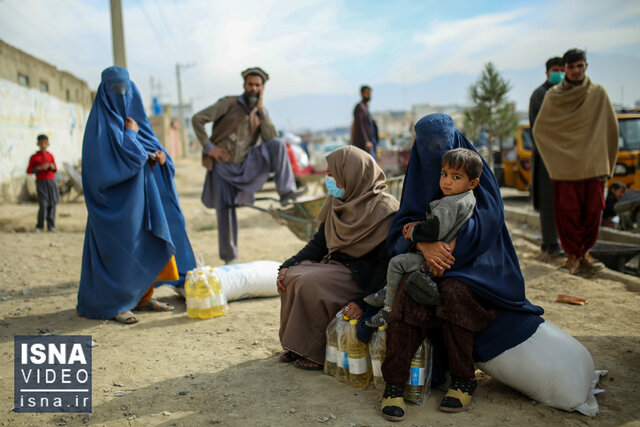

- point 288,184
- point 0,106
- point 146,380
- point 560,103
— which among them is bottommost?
point 146,380

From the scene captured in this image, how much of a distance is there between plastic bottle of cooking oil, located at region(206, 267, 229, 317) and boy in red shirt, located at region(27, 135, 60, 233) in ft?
17.1

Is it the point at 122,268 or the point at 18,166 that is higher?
the point at 18,166

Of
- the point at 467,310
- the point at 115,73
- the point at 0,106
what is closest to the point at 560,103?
the point at 467,310

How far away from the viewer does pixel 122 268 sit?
13.2ft

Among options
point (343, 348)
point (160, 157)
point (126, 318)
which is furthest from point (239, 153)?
point (343, 348)

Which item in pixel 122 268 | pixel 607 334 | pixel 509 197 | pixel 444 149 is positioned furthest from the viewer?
pixel 509 197

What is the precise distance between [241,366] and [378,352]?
0.97 meters

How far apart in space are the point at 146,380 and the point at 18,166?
946 centimetres

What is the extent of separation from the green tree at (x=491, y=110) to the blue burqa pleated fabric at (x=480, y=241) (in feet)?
48.8

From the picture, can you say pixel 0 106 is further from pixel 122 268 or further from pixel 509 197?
pixel 509 197

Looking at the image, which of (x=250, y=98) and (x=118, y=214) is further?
(x=250, y=98)

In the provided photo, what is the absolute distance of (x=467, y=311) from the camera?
7.62 ft

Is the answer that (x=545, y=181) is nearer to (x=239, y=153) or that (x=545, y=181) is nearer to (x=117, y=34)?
(x=239, y=153)

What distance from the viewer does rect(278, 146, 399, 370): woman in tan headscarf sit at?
2.86 m
